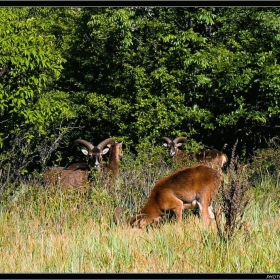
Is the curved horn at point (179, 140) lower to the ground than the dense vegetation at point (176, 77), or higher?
lower

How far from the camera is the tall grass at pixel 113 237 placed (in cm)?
755

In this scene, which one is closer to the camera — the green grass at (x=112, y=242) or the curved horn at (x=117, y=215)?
the green grass at (x=112, y=242)

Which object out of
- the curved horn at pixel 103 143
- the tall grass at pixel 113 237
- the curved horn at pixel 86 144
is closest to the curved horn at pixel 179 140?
the curved horn at pixel 103 143

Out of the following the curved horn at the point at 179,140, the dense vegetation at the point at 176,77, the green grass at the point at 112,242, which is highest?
the dense vegetation at the point at 176,77

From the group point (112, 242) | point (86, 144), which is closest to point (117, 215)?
point (112, 242)

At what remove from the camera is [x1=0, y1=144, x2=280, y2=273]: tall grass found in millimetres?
7555

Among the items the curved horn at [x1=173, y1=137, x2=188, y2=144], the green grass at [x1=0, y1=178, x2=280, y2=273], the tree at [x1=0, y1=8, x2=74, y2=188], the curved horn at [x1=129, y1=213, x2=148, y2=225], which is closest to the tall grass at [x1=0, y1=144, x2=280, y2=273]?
the green grass at [x1=0, y1=178, x2=280, y2=273]

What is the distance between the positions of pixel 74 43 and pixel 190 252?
52.3 ft

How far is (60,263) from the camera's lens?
305 inches

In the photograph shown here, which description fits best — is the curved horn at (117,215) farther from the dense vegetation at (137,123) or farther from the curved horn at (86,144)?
the curved horn at (86,144)

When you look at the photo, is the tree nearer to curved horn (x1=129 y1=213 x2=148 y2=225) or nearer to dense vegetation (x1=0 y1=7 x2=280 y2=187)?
curved horn (x1=129 y1=213 x2=148 y2=225)

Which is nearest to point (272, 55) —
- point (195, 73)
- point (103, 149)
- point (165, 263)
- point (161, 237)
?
point (195, 73)

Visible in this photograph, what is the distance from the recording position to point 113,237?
8750 millimetres

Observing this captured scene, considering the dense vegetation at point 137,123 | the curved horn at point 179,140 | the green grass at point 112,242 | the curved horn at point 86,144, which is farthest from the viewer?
the curved horn at point 179,140
